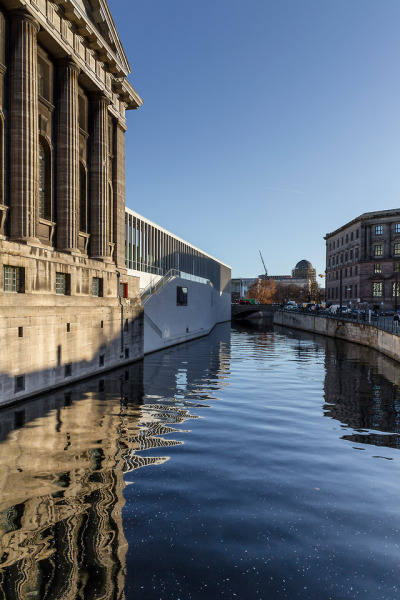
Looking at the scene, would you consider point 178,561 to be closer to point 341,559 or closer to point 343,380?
point 341,559

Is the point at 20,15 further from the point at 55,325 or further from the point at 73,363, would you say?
the point at 73,363

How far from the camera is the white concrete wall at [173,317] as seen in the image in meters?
41.3

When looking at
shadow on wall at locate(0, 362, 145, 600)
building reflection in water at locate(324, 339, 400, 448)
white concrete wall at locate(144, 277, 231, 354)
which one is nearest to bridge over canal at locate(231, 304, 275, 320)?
white concrete wall at locate(144, 277, 231, 354)

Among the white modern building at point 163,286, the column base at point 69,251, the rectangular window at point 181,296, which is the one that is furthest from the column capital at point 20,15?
A: the rectangular window at point 181,296

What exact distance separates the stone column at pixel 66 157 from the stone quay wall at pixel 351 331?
96.1 feet

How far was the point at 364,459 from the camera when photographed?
41.7 ft

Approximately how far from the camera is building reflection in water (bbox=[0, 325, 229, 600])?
263 inches

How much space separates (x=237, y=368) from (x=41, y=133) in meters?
21.8

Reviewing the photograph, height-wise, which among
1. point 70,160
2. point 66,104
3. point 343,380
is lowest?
point 343,380

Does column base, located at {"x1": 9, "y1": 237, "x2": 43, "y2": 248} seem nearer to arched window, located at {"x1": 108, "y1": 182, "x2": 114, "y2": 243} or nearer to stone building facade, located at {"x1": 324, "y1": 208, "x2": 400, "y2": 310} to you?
arched window, located at {"x1": 108, "y1": 182, "x2": 114, "y2": 243}

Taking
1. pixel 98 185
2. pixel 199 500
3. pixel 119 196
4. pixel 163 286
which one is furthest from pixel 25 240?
pixel 163 286

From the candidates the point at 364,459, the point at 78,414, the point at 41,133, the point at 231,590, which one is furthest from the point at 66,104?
the point at 231,590

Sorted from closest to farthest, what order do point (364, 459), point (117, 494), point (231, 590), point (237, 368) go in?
point (231, 590) → point (117, 494) → point (364, 459) → point (237, 368)

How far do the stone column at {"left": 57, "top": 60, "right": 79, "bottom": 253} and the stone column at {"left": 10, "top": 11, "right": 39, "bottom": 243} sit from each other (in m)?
4.33
